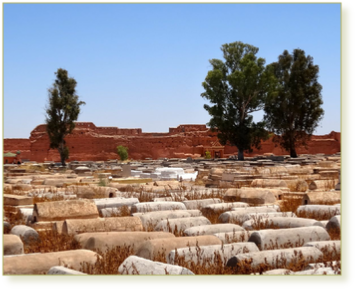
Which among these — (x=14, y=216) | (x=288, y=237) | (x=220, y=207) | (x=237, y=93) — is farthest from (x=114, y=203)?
(x=237, y=93)

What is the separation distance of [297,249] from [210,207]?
3.23 metres

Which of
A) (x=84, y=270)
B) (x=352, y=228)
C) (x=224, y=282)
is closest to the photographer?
(x=224, y=282)

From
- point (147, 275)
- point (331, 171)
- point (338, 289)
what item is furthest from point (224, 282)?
point (331, 171)

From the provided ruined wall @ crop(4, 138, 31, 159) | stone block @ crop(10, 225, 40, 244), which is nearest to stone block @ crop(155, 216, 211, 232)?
stone block @ crop(10, 225, 40, 244)

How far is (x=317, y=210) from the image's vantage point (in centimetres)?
726

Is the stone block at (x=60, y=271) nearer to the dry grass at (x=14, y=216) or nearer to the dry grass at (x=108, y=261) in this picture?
the dry grass at (x=108, y=261)

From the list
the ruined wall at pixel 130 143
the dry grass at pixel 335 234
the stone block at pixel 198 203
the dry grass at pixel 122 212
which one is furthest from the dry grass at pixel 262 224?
the ruined wall at pixel 130 143

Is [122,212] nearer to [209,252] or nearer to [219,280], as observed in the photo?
[209,252]

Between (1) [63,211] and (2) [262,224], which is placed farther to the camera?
(1) [63,211]

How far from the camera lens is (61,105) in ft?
105

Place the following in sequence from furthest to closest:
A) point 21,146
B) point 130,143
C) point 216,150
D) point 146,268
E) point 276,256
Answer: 1. point 130,143
2. point 21,146
3. point 216,150
4. point 276,256
5. point 146,268

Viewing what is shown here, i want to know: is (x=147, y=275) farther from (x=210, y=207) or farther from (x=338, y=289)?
(x=210, y=207)

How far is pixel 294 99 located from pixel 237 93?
417 centimetres

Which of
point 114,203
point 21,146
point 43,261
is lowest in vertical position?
point 43,261
